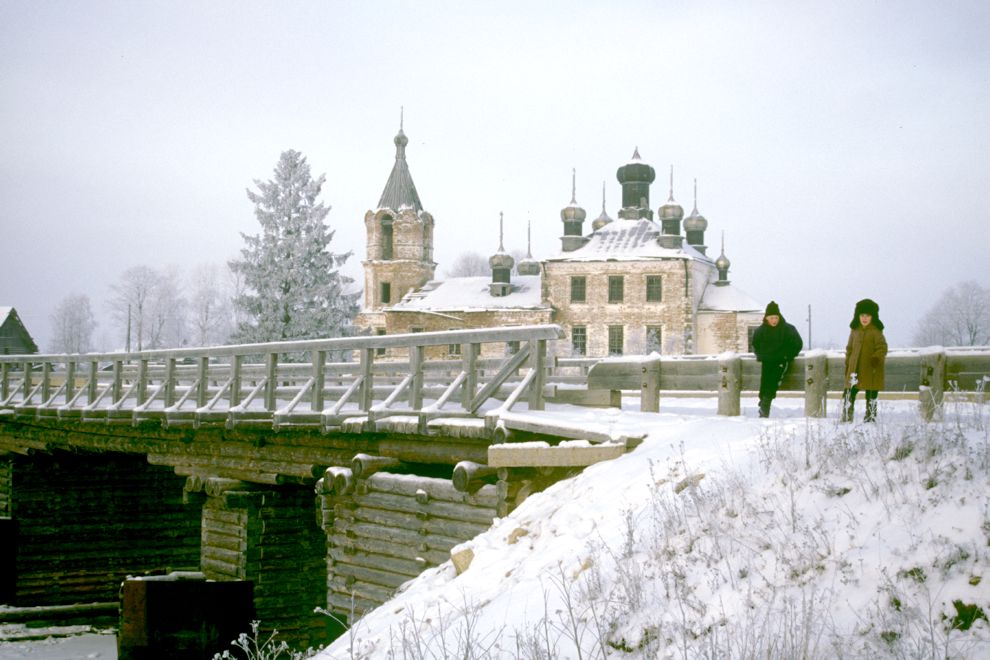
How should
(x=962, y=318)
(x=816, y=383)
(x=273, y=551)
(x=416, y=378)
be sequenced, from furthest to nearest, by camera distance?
(x=962, y=318) → (x=273, y=551) → (x=416, y=378) → (x=816, y=383)

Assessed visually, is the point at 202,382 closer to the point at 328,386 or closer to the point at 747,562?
the point at 328,386

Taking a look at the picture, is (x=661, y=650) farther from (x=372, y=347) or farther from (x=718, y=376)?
(x=372, y=347)

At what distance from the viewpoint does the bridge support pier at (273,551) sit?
14594 millimetres

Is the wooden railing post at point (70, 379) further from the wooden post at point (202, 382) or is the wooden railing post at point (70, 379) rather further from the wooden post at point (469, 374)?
the wooden post at point (469, 374)

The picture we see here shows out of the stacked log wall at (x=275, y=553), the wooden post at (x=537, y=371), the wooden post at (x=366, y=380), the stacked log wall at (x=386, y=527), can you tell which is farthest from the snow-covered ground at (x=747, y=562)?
the stacked log wall at (x=275, y=553)

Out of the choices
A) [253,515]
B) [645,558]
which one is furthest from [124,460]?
[645,558]

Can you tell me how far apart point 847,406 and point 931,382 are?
75 centimetres

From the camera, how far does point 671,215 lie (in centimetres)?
5444

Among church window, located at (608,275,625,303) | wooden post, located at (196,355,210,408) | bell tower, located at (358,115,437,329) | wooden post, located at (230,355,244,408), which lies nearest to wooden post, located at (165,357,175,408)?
wooden post, located at (196,355,210,408)

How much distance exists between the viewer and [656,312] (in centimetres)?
5322

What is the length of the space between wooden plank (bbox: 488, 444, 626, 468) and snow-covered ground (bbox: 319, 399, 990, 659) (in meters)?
0.46

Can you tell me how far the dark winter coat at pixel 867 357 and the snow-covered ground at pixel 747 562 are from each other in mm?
823

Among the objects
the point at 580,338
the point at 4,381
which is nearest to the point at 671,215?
the point at 580,338

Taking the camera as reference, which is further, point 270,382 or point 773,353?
point 270,382
